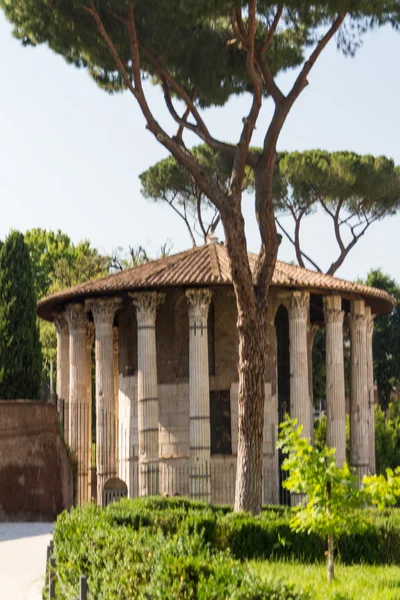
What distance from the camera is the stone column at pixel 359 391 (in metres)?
27.0

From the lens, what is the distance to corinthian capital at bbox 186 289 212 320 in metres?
24.9

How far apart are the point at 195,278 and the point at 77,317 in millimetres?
3951

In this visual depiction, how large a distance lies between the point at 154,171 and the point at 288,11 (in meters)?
17.9

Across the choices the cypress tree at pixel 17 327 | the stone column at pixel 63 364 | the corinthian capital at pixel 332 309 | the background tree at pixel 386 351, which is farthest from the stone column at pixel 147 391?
the background tree at pixel 386 351

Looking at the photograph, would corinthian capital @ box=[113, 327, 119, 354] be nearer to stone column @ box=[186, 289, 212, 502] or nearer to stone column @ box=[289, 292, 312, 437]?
stone column @ box=[186, 289, 212, 502]

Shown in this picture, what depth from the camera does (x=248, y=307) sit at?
65.4 feet

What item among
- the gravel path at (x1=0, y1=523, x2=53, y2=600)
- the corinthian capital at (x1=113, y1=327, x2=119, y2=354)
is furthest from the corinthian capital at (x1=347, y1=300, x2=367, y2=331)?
the gravel path at (x1=0, y1=523, x2=53, y2=600)

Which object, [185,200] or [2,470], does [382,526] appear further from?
[185,200]

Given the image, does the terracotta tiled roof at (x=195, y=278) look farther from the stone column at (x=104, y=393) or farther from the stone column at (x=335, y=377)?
the stone column at (x=335, y=377)

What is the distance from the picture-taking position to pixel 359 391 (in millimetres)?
27344

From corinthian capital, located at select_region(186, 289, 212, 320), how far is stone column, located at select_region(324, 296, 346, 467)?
10.7 feet

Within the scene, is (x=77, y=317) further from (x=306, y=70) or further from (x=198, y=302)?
(x=306, y=70)

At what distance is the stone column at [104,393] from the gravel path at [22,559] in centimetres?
199

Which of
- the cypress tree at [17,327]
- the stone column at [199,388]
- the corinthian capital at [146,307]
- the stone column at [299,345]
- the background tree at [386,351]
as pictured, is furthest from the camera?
the background tree at [386,351]
